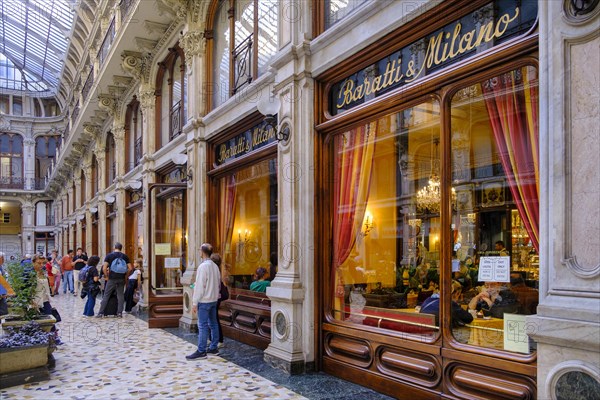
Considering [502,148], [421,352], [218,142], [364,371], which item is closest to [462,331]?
[421,352]

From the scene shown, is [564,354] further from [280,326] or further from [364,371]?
[280,326]

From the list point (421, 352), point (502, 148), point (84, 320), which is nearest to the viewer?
point (502, 148)

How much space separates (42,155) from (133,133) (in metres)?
26.9

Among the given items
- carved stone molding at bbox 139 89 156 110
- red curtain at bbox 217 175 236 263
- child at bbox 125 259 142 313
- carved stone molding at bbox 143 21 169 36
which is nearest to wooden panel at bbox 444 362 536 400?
red curtain at bbox 217 175 236 263

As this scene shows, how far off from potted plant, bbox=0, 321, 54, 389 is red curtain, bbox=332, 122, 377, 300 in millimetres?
3192

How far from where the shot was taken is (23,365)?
5418 mm

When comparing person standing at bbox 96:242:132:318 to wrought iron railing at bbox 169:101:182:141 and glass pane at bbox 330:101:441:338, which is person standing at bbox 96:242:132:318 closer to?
wrought iron railing at bbox 169:101:182:141

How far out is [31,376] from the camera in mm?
5414

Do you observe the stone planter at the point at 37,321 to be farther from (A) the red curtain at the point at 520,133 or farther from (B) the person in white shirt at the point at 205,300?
(A) the red curtain at the point at 520,133

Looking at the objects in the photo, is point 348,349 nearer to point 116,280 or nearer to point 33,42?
point 116,280

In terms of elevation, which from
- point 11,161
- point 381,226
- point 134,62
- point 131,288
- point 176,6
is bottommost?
point 131,288

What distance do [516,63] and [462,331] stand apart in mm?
2100

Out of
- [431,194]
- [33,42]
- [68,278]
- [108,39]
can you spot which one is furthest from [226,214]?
[33,42]

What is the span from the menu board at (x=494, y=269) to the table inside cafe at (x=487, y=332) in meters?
0.32
